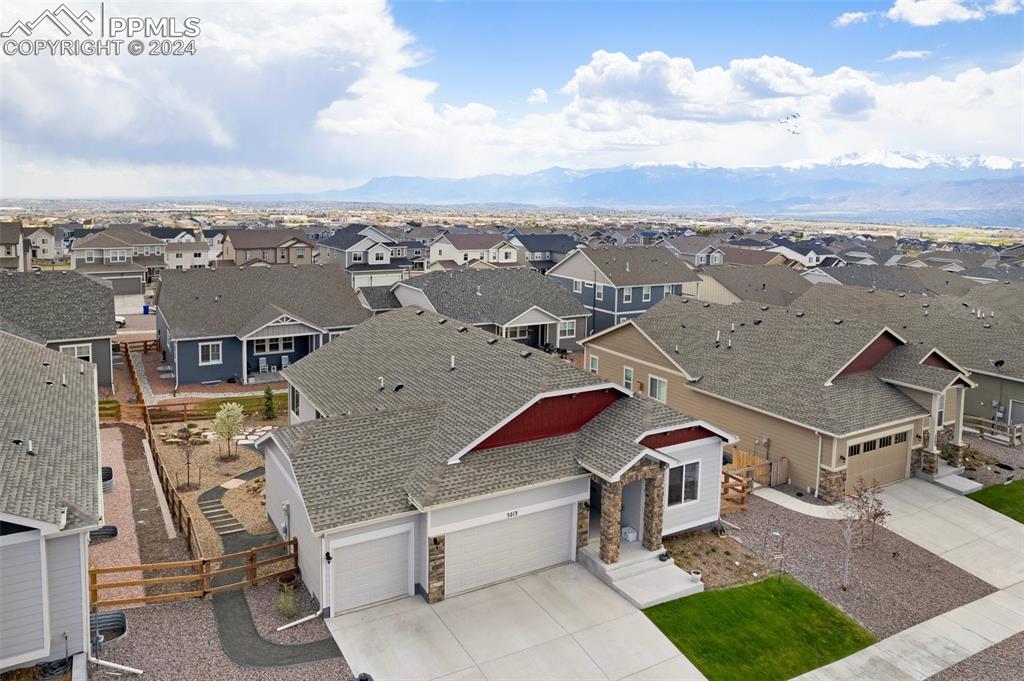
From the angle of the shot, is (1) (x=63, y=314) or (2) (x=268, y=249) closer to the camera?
(1) (x=63, y=314)

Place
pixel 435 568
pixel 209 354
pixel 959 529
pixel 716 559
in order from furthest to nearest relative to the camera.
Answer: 1. pixel 209 354
2. pixel 959 529
3. pixel 716 559
4. pixel 435 568

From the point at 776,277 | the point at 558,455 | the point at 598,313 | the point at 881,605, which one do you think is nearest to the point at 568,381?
the point at 558,455

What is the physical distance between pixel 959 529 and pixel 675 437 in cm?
1050

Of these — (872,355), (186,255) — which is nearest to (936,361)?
(872,355)

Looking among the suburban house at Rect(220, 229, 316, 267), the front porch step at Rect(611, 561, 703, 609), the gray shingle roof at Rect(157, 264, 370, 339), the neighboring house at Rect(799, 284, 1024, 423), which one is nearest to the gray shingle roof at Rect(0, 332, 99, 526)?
the front porch step at Rect(611, 561, 703, 609)

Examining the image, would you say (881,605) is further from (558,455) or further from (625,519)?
(558,455)

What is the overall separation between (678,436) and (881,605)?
6.57 metres

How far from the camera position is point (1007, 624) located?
Answer: 1775 centimetres

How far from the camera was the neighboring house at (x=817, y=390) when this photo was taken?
2519 cm

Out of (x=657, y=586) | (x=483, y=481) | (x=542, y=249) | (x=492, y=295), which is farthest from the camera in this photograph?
(x=542, y=249)

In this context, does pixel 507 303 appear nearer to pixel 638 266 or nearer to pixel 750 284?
pixel 638 266

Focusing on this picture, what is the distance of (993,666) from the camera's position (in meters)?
16.0

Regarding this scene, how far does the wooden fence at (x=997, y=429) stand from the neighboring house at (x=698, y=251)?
6596cm

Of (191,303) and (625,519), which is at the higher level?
(191,303)
